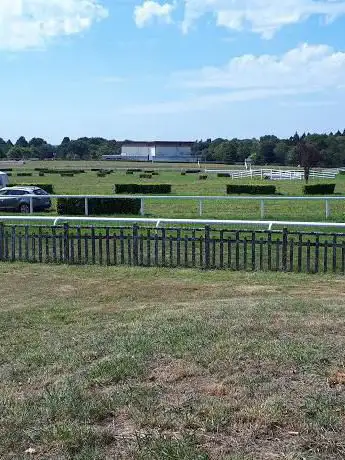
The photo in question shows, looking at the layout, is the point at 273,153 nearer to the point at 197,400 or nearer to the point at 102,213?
the point at 102,213

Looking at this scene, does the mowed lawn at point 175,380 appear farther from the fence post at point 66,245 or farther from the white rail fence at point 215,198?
the white rail fence at point 215,198

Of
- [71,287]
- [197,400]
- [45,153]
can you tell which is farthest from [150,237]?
[45,153]

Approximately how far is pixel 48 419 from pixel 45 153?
162m

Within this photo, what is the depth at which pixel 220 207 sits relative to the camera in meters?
25.1

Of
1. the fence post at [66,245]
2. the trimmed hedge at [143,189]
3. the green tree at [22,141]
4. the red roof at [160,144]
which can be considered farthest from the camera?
the green tree at [22,141]

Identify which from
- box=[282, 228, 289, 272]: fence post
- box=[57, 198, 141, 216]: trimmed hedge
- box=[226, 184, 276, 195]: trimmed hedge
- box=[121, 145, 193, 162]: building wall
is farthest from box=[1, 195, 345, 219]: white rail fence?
box=[121, 145, 193, 162]: building wall

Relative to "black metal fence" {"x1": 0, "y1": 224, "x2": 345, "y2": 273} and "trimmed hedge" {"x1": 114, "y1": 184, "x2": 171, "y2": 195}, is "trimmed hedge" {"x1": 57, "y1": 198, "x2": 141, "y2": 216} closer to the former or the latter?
"black metal fence" {"x1": 0, "y1": 224, "x2": 345, "y2": 273}

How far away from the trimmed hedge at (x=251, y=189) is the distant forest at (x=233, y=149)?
121ft

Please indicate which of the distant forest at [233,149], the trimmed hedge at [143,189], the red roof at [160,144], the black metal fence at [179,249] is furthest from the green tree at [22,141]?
the black metal fence at [179,249]

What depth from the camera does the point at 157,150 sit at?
561ft

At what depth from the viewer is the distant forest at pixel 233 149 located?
104 meters

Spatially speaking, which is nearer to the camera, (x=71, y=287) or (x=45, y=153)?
(x=71, y=287)

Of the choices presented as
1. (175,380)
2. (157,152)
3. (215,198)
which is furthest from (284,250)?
(157,152)

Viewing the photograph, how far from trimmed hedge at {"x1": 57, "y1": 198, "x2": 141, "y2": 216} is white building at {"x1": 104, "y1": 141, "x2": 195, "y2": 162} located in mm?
140211
